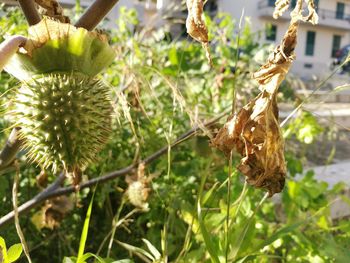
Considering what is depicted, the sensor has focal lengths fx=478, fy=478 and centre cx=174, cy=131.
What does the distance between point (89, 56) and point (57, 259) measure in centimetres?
115

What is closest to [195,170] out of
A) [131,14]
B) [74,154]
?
[74,154]

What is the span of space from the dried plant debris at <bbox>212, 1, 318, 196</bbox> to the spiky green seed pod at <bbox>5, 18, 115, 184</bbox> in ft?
0.65

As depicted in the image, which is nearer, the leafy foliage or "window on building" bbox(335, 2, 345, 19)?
the leafy foliage

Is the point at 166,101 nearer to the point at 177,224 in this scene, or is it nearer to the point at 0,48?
the point at 177,224

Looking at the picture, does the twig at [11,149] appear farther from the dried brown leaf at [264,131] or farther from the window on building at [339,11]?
the window on building at [339,11]

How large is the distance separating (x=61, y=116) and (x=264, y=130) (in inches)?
12.1

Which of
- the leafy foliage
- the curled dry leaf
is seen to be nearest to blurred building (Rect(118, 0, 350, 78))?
the leafy foliage

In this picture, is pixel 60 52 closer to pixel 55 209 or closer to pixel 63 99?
pixel 63 99

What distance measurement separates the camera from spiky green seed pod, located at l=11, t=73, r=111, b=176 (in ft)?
2.33

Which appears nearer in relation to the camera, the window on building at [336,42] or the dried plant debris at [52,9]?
the dried plant debris at [52,9]

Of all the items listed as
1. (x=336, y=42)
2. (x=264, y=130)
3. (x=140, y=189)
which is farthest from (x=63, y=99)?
(x=336, y=42)

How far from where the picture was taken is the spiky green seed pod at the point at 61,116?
0.71 m

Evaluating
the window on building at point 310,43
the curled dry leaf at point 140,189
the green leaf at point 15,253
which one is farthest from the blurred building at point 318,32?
the green leaf at point 15,253

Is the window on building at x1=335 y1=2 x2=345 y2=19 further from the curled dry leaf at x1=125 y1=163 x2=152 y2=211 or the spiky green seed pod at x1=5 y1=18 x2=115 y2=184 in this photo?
the spiky green seed pod at x1=5 y1=18 x2=115 y2=184
